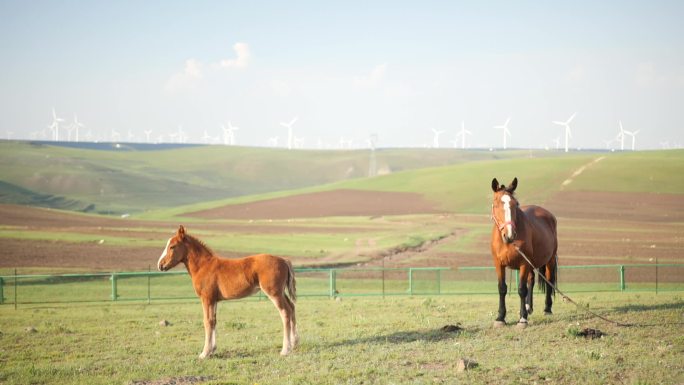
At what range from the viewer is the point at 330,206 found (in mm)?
112000

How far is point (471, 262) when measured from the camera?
47344 millimetres

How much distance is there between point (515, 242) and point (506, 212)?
2.90ft

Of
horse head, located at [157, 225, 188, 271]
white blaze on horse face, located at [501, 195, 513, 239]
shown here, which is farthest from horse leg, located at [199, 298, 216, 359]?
white blaze on horse face, located at [501, 195, 513, 239]

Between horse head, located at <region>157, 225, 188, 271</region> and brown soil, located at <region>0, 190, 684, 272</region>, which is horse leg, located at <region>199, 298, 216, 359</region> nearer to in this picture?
horse head, located at <region>157, 225, 188, 271</region>

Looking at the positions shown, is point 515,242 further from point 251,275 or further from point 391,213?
point 391,213

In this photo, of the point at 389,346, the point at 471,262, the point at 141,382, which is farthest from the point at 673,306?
the point at 471,262

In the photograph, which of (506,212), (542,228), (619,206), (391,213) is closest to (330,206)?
(391,213)

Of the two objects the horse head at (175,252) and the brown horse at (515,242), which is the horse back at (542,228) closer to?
the brown horse at (515,242)

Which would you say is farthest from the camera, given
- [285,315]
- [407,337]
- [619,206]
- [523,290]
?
[619,206]

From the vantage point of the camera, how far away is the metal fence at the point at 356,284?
33.1 meters

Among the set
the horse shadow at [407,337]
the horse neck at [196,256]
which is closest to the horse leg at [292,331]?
the horse shadow at [407,337]

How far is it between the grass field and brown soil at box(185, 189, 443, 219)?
79.4 m

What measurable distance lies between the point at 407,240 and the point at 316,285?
22797mm

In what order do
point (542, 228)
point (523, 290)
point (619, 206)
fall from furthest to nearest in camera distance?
point (619, 206), point (542, 228), point (523, 290)
